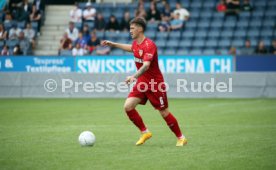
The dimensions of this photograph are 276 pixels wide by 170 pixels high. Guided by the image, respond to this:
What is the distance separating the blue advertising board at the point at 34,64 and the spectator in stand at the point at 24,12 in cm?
410

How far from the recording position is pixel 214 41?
26.4 m

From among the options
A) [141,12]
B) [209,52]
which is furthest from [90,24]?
[209,52]

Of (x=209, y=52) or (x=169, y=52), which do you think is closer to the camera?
(x=209, y=52)

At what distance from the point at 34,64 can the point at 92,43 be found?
109 inches

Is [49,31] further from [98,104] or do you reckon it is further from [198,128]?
[198,128]

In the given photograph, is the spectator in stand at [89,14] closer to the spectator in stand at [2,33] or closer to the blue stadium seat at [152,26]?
the blue stadium seat at [152,26]

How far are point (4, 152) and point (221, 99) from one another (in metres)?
13.9

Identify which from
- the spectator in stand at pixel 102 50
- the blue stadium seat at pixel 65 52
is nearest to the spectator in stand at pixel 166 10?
the spectator in stand at pixel 102 50

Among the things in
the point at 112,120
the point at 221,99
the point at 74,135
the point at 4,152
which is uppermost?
the point at 4,152

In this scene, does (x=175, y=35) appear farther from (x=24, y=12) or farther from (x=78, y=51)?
(x=24, y=12)

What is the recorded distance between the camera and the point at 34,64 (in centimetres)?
2600

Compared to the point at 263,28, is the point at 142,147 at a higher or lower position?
higher

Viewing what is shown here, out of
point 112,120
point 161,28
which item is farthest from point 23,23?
point 112,120

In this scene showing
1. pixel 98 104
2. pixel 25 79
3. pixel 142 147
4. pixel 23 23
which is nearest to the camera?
pixel 142 147
